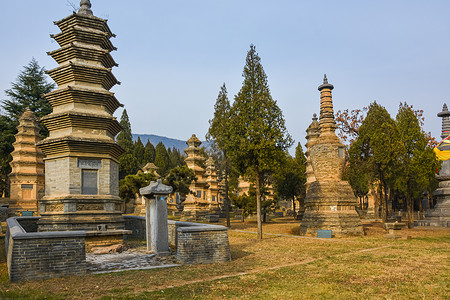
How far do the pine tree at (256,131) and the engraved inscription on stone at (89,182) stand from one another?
23.2ft

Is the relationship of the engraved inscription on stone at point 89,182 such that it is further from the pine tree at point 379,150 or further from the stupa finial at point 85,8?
the pine tree at point 379,150

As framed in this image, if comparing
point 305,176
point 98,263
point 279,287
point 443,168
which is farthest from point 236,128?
point 305,176

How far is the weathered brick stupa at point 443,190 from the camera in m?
27.4

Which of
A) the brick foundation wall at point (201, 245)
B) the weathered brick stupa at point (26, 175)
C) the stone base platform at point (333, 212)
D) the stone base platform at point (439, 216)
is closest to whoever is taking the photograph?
the brick foundation wall at point (201, 245)

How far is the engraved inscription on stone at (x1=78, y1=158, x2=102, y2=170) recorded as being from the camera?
15.9 meters

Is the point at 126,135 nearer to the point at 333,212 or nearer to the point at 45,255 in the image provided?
the point at 333,212

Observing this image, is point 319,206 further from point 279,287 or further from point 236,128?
point 279,287

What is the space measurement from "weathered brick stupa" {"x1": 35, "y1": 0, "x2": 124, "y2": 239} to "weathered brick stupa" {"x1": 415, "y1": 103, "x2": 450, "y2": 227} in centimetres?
2338

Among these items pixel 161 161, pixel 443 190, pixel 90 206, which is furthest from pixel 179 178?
pixel 161 161

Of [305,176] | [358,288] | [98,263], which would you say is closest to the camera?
[358,288]

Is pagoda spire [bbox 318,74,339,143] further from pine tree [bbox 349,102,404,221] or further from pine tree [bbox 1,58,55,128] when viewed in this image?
pine tree [bbox 1,58,55,128]

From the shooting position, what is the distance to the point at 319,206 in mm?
21219

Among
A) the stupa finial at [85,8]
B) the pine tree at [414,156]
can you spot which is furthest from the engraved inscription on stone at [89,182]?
the pine tree at [414,156]

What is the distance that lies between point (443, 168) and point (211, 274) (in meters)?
26.7
